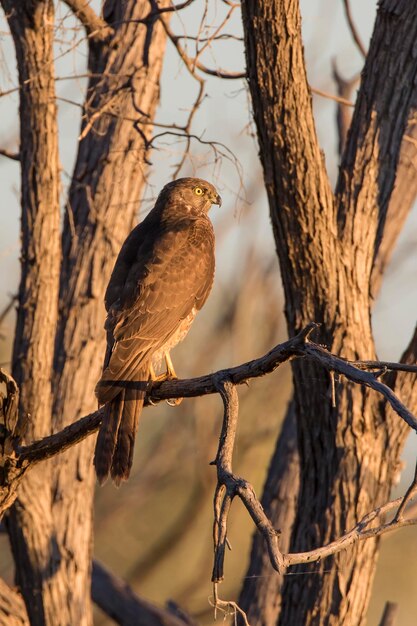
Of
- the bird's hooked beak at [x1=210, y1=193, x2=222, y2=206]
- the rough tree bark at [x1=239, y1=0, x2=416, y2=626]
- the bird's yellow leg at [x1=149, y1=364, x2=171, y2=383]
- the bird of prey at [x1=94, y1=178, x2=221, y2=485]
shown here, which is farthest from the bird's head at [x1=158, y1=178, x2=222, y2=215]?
the bird's yellow leg at [x1=149, y1=364, x2=171, y2=383]

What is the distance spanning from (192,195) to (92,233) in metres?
0.77

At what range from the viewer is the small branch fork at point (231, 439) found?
3.46 metres

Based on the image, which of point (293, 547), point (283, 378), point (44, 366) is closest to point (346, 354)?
point (293, 547)

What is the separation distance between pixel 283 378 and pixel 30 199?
6.60m

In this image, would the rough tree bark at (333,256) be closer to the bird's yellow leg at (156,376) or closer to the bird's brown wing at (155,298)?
the bird's brown wing at (155,298)

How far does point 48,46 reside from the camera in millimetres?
6859

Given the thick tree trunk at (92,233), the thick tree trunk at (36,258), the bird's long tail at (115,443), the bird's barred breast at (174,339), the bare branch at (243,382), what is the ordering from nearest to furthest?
the bare branch at (243,382)
the bird's long tail at (115,443)
the bird's barred breast at (174,339)
the thick tree trunk at (36,258)
the thick tree trunk at (92,233)

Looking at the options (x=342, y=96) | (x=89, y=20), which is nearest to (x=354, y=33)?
(x=342, y=96)

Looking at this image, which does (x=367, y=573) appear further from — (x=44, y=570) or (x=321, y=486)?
(x=44, y=570)

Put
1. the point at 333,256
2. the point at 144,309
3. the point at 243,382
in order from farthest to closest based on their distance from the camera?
the point at 333,256
the point at 144,309
the point at 243,382

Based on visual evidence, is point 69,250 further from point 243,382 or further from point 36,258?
point 243,382

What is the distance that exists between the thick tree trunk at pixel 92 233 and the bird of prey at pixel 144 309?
0.67 metres

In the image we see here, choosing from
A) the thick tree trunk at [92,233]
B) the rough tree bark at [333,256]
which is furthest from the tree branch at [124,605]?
the rough tree bark at [333,256]

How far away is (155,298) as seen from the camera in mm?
5734
